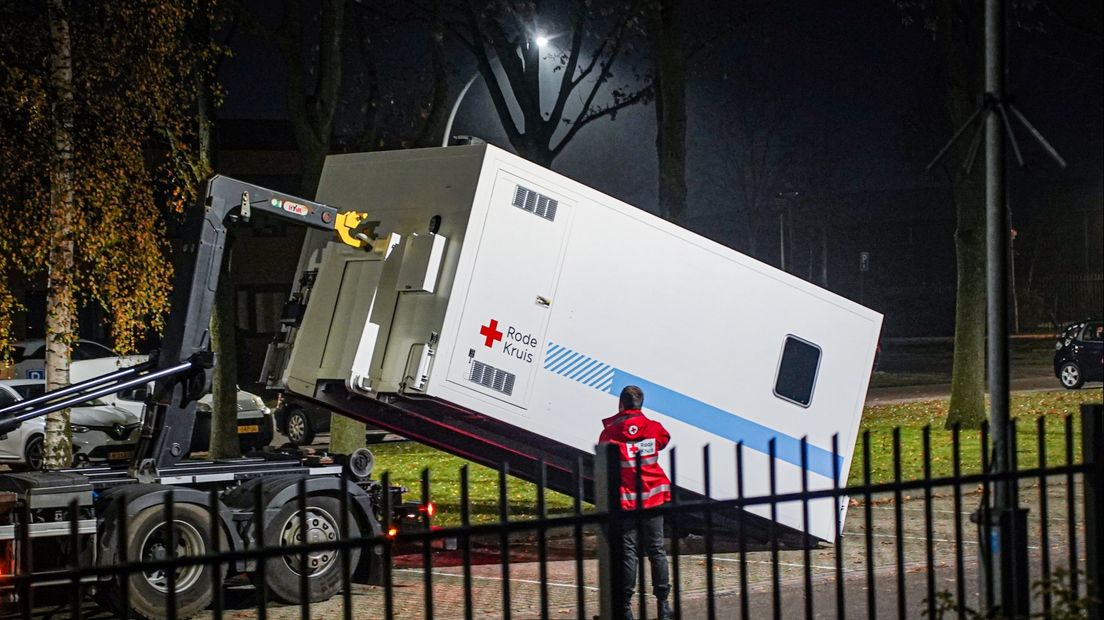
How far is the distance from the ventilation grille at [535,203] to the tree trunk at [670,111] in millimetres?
7530

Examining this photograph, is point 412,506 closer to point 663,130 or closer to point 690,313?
point 690,313

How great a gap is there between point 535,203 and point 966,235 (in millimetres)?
12487

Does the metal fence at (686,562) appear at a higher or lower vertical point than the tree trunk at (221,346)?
lower

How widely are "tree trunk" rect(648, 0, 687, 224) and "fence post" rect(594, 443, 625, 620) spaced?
568 inches

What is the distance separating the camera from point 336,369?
1166cm

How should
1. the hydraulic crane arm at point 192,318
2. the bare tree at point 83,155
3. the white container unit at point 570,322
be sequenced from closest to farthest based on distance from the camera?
the hydraulic crane arm at point 192,318
the white container unit at point 570,322
the bare tree at point 83,155

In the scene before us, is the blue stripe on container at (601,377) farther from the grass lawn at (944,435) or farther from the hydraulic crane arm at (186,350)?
the hydraulic crane arm at (186,350)

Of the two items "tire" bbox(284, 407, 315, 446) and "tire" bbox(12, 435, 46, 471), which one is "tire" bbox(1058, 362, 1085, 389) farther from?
"tire" bbox(12, 435, 46, 471)

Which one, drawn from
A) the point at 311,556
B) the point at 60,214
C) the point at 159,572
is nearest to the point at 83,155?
the point at 60,214

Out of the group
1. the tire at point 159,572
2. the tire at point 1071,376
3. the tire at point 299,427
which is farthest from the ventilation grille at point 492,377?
the tire at point 1071,376

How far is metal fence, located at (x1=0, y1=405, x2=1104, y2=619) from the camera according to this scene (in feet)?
12.6

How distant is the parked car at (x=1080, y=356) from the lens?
30.0 metres

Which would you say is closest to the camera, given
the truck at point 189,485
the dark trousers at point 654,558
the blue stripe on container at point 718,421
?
the dark trousers at point 654,558

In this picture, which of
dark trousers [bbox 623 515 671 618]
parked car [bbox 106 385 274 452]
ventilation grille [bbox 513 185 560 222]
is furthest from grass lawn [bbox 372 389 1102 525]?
dark trousers [bbox 623 515 671 618]
